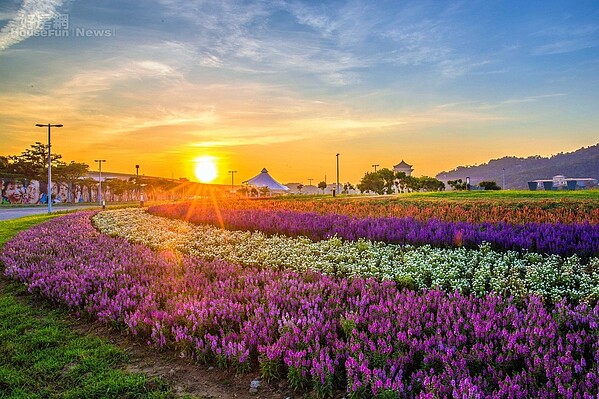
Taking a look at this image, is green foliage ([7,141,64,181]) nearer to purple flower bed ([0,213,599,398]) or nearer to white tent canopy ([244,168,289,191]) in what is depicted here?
white tent canopy ([244,168,289,191])

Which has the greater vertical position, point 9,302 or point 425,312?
point 425,312

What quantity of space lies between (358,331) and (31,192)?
6771 centimetres

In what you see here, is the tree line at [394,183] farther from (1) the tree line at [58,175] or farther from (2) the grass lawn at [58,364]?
(2) the grass lawn at [58,364]

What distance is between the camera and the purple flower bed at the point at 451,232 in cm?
804

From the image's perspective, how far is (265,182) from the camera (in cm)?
7106

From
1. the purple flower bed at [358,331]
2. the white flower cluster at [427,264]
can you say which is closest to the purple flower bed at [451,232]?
the white flower cluster at [427,264]

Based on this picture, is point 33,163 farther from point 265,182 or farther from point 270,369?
point 270,369

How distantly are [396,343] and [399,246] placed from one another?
5.38 meters

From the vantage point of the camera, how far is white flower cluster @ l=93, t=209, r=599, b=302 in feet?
19.4

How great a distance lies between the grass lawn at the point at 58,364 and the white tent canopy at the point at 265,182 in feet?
207

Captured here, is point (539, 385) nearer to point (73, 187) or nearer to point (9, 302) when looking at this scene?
point (9, 302)

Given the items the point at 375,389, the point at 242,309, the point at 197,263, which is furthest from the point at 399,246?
the point at 375,389

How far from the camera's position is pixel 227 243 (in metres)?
11.1

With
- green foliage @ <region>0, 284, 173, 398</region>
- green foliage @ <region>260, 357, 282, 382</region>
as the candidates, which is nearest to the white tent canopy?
green foliage @ <region>0, 284, 173, 398</region>
